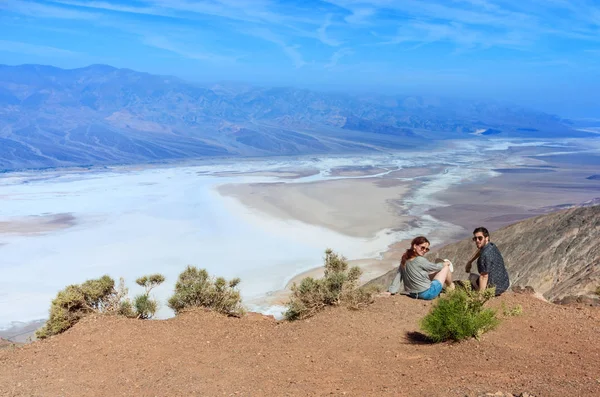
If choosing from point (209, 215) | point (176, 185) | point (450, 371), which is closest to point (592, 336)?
point (450, 371)

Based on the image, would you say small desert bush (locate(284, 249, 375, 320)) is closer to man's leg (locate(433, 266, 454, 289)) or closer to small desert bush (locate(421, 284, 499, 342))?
man's leg (locate(433, 266, 454, 289))

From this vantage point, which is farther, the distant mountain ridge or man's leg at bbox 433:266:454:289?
the distant mountain ridge

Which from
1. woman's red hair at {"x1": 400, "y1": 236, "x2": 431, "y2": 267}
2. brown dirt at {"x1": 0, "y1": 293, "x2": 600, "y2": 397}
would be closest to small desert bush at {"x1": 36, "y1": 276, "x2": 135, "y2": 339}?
brown dirt at {"x1": 0, "y1": 293, "x2": 600, "y2": 397}

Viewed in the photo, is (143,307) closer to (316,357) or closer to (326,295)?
(326,295)

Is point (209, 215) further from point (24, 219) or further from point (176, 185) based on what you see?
point (176, 185)

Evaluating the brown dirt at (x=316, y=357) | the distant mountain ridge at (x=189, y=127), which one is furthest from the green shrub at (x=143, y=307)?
the distant mountain ridge at (x=189, y=127)

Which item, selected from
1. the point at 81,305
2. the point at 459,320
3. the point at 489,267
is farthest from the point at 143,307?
the point at 489,267
